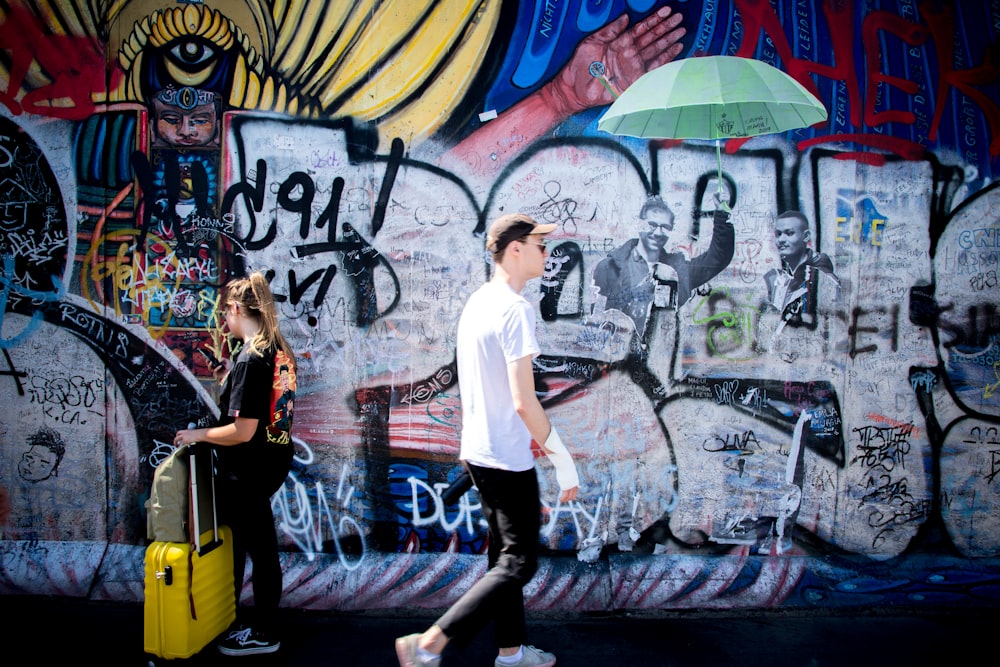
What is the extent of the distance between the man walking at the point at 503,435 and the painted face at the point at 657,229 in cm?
117

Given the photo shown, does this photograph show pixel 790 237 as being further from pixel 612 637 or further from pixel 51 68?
pixel 51 68

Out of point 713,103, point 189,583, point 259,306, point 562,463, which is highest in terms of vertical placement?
point 713,103

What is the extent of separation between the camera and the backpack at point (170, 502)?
11.3 ft

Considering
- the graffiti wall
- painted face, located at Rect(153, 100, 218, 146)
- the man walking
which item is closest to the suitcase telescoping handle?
the graffiti wall

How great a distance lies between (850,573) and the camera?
14.4 ft

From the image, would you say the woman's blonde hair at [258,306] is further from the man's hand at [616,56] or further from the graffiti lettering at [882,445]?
the graffiti lettering at [882,445]

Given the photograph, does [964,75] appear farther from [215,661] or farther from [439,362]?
[215,661]

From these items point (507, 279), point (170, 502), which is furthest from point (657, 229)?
point (170, 502)

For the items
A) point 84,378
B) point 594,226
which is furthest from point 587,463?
point 84,378

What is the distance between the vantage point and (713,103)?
11.6 feet

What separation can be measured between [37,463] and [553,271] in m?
3.20

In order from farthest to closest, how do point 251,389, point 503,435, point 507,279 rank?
point 251,389 < point 507,279 < point 503,435

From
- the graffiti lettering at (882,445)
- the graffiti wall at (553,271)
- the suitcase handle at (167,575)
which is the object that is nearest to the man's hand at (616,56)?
the graffiti wall at (553,271)

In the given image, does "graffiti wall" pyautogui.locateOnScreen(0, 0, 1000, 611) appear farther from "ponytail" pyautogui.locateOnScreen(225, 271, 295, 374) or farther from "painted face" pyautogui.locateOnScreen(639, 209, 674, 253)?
"ponytail" pyautogui.locateOnScreen(225, 271, 295, 374)
